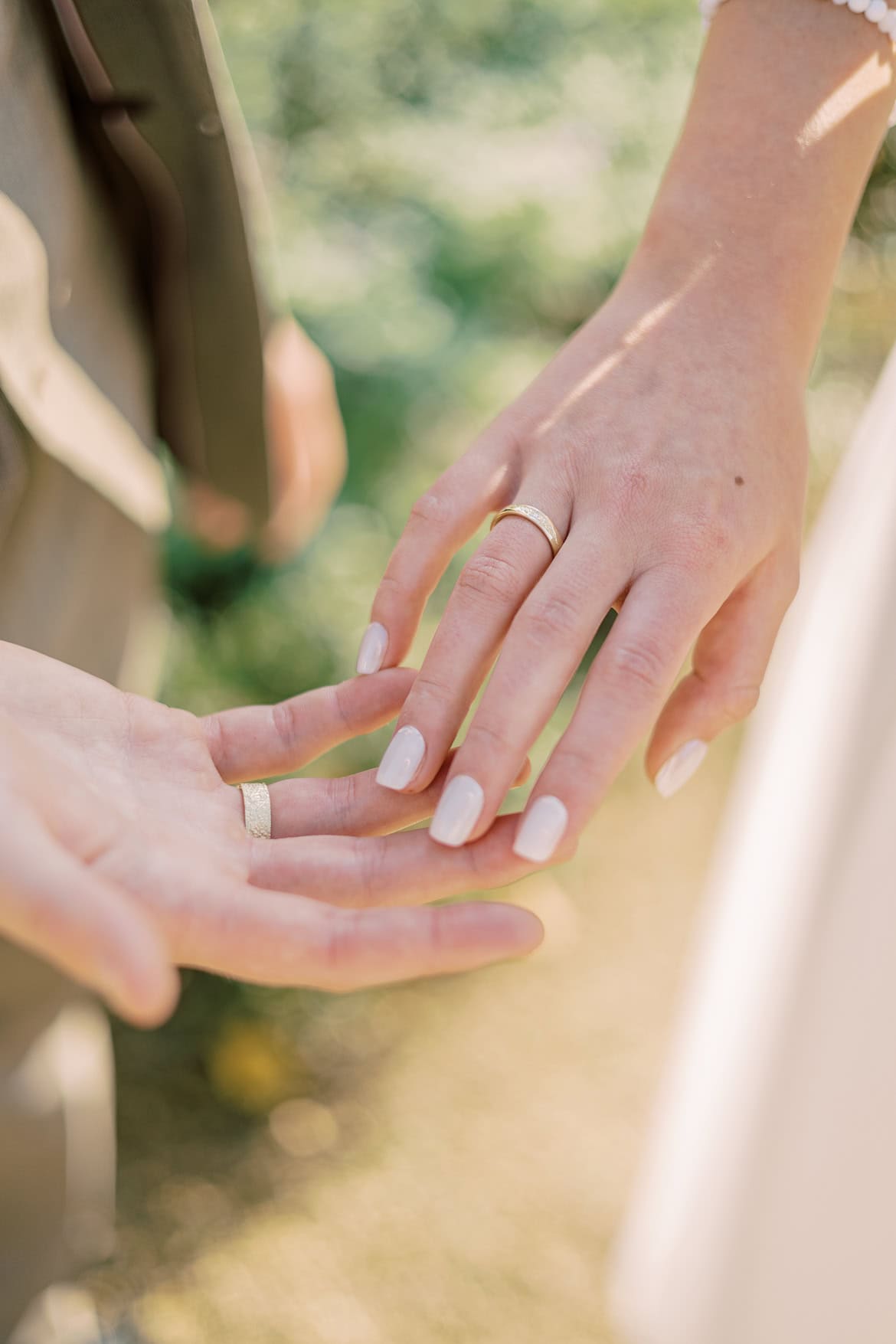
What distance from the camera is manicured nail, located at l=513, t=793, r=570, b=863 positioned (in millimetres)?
866

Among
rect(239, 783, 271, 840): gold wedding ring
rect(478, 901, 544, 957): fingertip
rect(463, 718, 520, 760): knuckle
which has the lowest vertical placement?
rect(478, 901, 544, 957): fingertip

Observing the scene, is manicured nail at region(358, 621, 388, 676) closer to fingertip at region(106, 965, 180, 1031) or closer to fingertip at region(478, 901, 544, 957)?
fingertip at region(478, 901, 544, 957)

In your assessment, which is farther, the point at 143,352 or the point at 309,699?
the point at 143,352

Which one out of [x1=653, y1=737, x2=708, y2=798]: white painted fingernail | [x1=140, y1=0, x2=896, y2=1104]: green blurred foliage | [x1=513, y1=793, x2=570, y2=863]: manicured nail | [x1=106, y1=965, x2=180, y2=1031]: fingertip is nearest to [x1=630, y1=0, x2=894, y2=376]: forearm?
[x1=653, y1=737, x2=708, y2=798]: white painted fingernail

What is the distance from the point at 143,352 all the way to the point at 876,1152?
137cm

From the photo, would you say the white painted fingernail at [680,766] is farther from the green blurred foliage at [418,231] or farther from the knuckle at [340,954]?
the green blurred foliage at [418,231]

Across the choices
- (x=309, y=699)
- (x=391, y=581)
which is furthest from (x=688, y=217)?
(x=309, y=699)

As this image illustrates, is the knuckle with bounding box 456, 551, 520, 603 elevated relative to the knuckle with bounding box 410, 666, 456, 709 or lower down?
elevated

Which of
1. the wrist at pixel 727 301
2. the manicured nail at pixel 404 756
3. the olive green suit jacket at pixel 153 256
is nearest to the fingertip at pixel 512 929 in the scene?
the manicured nail at pixel 404 756

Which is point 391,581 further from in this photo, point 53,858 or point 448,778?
point 53,858

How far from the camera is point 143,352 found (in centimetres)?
144

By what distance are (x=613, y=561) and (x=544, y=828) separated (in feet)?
0.88

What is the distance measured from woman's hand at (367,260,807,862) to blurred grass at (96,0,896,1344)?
33.1 inches

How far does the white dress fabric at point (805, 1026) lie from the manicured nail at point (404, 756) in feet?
1.67
